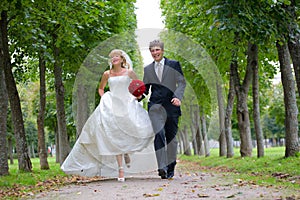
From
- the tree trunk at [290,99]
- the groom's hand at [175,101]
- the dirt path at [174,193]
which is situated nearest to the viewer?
the dirt path at [174,193]

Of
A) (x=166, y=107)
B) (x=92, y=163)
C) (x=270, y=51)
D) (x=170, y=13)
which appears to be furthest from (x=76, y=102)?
(x=170, y=13)

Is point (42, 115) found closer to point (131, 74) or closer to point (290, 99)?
point (131, 74)

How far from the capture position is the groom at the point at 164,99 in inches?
387

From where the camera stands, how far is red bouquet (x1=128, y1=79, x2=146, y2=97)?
32.5 ft

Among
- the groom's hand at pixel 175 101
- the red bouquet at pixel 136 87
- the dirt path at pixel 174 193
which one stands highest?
the red bouquet at pixel 136 87

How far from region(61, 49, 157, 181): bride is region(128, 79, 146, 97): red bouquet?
0.14 m

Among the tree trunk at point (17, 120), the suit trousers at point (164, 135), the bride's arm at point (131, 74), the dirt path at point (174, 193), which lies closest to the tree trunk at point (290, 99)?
the suit trousers at point (164, 135)

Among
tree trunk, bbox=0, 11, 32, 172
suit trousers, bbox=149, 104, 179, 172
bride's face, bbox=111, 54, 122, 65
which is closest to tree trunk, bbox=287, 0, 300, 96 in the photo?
suit trousers, bbox=149, 104, 179, 172

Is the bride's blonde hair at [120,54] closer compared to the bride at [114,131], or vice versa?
the bride at [114,131]

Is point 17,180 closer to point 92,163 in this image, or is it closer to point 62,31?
point 92,163

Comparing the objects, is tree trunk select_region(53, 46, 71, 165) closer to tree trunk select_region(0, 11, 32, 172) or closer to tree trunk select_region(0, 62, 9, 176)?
tree trunk select_region(0, 11, 32, 172)

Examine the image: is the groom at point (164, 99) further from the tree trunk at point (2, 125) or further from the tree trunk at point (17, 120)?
the tree trunk at point (17, 120)

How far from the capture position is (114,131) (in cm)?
984

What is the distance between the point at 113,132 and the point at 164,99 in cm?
133
